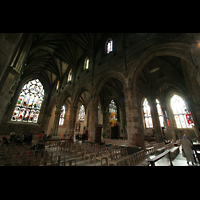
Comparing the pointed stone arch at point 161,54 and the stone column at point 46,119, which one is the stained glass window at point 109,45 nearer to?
the pointed stone arch at point 161,54

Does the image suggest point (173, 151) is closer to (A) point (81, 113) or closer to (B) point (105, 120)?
(B) point (105, 120)

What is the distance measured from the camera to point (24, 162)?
264 cm

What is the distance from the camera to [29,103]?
16766 mm

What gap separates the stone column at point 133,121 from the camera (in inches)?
245

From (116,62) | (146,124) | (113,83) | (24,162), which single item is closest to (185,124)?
(146,124)

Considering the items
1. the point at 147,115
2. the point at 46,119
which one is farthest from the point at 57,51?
the point at 147,115

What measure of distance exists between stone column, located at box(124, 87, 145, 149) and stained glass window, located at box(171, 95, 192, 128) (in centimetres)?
1504

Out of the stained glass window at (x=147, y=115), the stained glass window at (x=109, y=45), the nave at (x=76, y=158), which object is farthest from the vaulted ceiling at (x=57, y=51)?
the stained glass window at (x=147, y=115)

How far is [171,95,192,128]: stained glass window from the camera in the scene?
53.8ft

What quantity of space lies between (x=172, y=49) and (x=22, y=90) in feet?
69.8

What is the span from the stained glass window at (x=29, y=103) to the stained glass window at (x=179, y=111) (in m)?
25.1

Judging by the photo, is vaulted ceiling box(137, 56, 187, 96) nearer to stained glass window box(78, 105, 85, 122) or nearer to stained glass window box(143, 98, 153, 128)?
stained glass window box(143, 98, 153, 128)

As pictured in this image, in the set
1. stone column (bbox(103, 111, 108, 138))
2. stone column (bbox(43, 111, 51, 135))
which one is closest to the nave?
stone column (bbox(103, 111, 108, 138))
